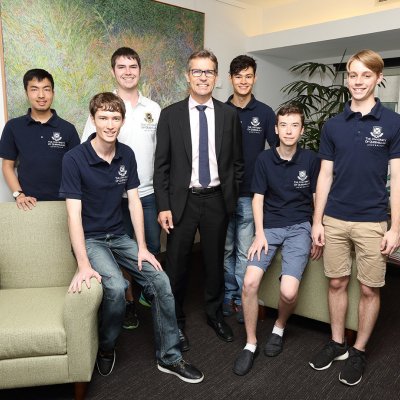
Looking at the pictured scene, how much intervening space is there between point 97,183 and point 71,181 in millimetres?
138

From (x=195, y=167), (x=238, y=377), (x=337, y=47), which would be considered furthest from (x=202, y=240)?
(x=337, y=47)

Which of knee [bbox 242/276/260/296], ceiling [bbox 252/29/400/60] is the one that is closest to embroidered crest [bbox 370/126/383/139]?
knee [bbox 242/276/260/296]

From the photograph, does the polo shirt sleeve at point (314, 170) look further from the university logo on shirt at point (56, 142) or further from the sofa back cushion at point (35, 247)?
the university logo on shirt at point (56, 142)

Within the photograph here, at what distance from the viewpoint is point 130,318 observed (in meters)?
2.84

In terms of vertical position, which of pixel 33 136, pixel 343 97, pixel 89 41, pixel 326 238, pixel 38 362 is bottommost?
pixel 38 362

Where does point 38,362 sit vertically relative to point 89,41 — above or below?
below

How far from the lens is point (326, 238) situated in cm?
228

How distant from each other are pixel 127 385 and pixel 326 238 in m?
1.35

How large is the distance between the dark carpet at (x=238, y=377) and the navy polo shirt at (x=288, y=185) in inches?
31.6

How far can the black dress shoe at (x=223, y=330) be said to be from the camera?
8.53ft

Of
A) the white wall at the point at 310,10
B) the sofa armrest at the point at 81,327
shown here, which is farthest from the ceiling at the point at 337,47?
the sofa armrest at the point at 81,327

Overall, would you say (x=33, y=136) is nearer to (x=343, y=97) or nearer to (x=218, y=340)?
(x=218, y=340)

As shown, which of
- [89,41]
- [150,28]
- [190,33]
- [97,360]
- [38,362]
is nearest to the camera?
[38,362]

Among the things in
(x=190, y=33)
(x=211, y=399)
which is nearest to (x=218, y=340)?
(x=211, y=399)
